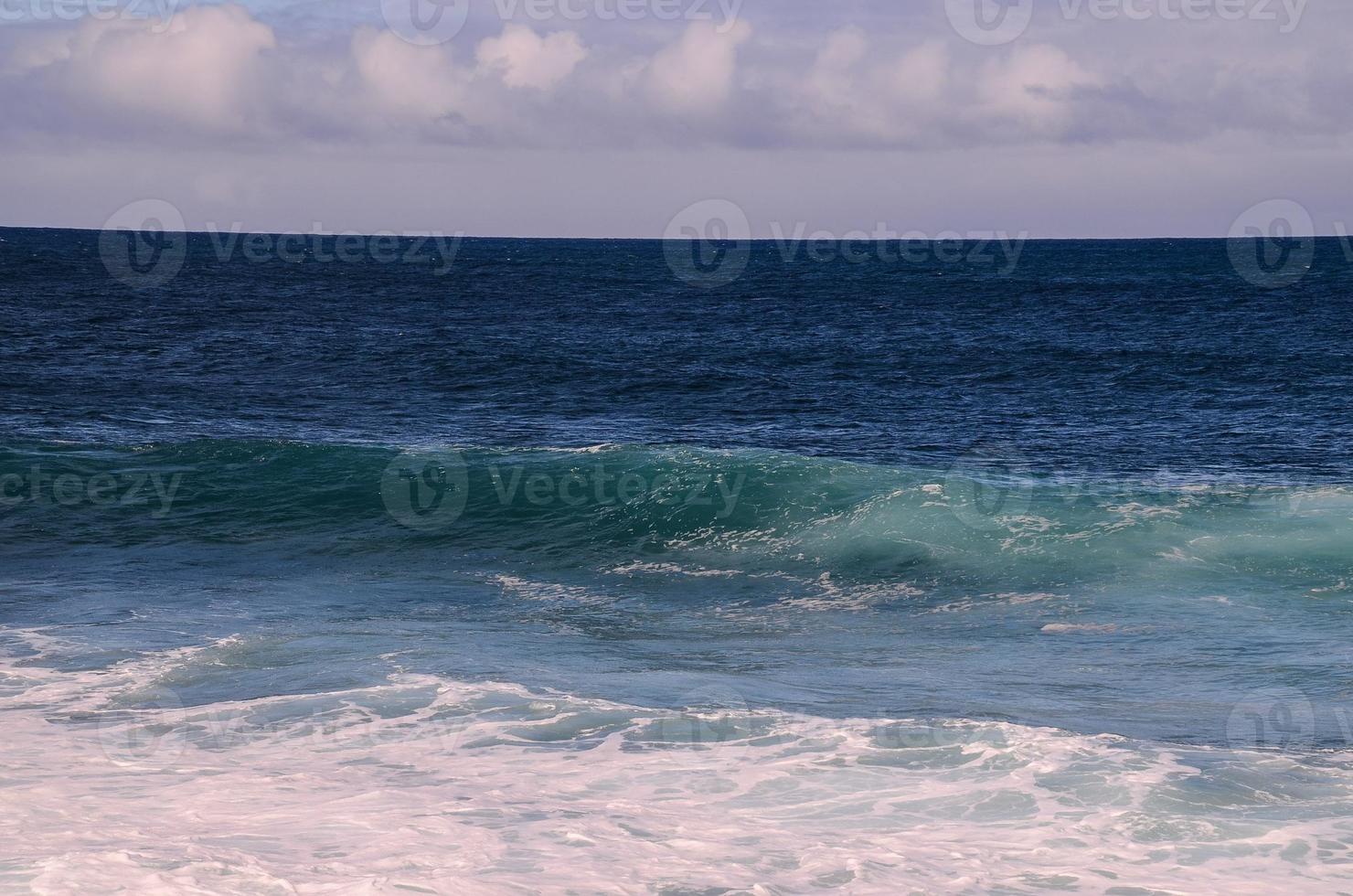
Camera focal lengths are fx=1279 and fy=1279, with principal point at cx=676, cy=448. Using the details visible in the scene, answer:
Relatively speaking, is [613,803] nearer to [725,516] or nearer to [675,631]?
[675,631]

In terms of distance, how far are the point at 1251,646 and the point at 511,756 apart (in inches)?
335

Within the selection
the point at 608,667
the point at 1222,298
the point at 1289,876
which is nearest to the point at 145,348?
the point at 608,667

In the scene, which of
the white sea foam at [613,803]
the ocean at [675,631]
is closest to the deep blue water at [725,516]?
the ocean at [675,631]

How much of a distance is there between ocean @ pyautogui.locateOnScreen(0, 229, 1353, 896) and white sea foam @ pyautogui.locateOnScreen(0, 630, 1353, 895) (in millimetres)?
41

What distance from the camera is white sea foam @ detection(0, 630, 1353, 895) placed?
8180 millimetres

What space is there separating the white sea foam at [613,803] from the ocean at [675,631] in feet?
0.13

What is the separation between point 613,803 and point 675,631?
19.4 ft

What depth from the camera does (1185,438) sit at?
30641 mm

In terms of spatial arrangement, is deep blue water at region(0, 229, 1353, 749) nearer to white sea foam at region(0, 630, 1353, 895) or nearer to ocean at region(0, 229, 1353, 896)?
ocean at region(0, 229, 1353, 896)

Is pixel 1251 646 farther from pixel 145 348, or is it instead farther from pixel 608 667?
pixel 145 348

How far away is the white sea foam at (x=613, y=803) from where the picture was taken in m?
8.18

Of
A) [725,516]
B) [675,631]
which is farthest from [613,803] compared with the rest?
[725,516]

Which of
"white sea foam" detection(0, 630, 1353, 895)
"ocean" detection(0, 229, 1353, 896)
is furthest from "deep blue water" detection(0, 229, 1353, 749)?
"white sea foam" detection(0, 630, 1353, 895)

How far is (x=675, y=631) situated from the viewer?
15.4 meters
